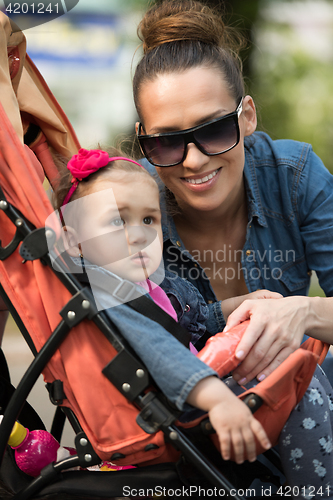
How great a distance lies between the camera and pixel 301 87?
643 centimetres

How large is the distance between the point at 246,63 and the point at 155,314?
3758 mm

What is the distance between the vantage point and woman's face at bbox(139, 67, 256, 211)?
5.74ft

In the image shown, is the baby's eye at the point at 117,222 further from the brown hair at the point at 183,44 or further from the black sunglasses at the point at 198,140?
the brown hair at the point at 183,44

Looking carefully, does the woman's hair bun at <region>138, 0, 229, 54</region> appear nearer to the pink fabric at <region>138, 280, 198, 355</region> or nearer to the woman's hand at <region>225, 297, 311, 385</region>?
the pink fabric at <region>138, 280, 198, 355</region>

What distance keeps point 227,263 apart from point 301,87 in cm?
504

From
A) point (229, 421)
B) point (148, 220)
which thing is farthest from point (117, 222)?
point (229, 421)

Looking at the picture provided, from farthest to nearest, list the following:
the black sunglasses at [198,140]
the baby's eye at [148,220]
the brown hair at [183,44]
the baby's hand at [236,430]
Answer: the brown hair at [183,44] < the black sunglasses at [198,140] < the baby's eye at [148,220] < the baby's hand at [236,430]

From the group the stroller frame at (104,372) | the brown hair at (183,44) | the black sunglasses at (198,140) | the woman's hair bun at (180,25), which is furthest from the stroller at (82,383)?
the woman's hair bun at (180,25)

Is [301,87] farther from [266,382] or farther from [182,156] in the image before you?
[266,382]

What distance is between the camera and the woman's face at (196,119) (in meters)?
1.75

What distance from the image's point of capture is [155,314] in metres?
1.33

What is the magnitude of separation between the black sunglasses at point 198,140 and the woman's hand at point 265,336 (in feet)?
2.03

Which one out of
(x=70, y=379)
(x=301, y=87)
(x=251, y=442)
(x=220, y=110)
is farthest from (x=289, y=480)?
(x=301, y=87)

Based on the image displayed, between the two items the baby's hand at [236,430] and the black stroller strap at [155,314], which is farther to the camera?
the black stroller strap at [155,314]
